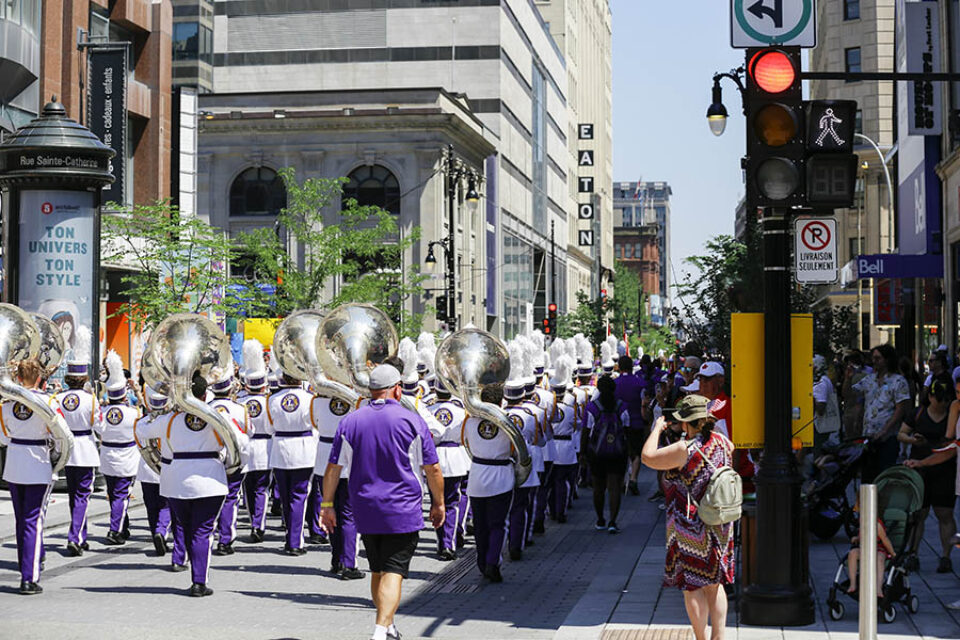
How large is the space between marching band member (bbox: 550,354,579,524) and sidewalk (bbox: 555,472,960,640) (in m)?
2.62

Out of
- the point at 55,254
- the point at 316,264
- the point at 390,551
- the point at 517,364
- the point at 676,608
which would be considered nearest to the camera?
the point at 390,551

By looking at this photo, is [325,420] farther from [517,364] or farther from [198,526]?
[198,526]

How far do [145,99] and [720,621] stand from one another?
33.5m

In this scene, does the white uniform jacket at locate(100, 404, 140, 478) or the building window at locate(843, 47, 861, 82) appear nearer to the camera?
the white uniform jacket at locate(100, 404, 140, 478)

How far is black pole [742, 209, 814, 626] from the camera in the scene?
957cm

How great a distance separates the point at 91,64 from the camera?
34281 mm

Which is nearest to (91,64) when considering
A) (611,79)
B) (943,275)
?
(943,275)

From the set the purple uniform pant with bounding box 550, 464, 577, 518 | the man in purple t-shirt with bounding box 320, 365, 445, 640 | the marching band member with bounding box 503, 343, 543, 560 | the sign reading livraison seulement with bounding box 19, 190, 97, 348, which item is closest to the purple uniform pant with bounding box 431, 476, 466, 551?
the marching band member with bounding box 503, 343, 543, 560

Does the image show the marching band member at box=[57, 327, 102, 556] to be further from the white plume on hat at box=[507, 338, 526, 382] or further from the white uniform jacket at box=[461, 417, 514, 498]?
the white plume on hat at box=[507, 338, 526, 382]

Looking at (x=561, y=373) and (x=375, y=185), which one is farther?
(x=375, y=185)

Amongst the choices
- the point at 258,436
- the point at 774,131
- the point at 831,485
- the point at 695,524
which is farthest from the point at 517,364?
the point at 695,524

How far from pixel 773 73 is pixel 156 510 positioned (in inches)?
314

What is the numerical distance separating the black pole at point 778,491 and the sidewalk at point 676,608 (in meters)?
0.16

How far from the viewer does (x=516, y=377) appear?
14.4 metres
